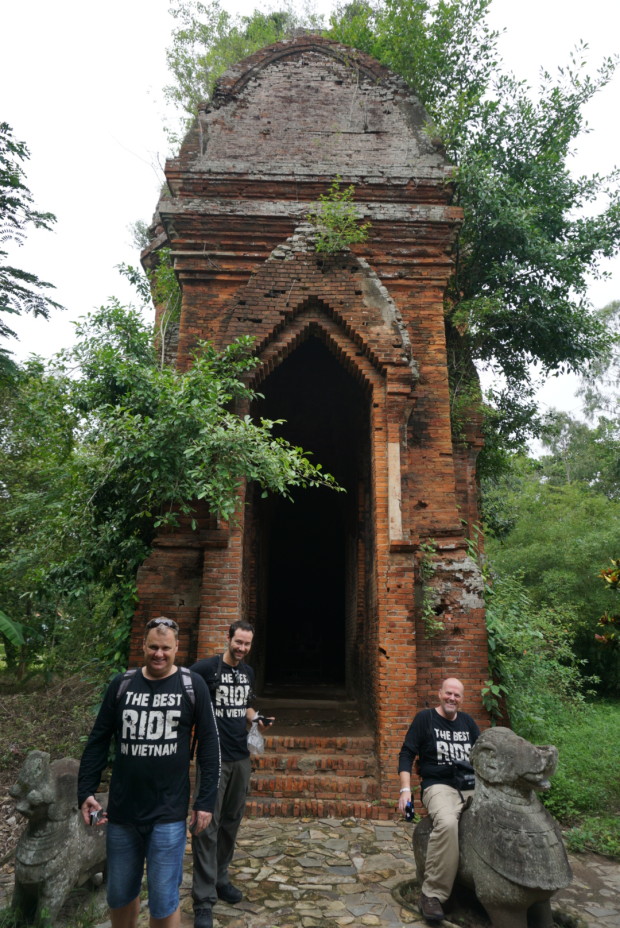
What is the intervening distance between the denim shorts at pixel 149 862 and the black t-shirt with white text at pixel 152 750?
0.06m

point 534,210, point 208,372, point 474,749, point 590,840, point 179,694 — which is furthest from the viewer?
point 534,210

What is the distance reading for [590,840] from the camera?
5.46 meters

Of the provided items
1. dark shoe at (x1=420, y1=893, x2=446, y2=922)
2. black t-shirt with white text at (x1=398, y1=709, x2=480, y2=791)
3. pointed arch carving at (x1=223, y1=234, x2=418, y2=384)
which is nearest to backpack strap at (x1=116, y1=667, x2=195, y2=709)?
black t-shirt with white text at (x1=398, y1=709, x2=480, y2=791)

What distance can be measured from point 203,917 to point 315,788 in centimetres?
258

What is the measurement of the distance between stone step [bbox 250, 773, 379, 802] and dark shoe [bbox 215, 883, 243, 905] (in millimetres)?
1950

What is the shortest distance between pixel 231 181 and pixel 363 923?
7.81m

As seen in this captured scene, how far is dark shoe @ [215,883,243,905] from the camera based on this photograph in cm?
395

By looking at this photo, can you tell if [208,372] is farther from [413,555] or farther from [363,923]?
[363,923]

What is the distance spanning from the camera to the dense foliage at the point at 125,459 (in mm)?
5758

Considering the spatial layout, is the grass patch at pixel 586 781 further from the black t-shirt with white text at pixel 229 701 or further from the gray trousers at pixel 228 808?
the black t-shirt with white text at pixel 229 701

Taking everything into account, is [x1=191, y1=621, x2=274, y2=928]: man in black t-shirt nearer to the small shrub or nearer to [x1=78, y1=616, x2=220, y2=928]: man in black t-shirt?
[x1=78, y1=616, x2=220, y2=928]: man in black t-shirt

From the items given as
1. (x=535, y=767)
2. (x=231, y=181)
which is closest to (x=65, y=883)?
(x=535, y=767)

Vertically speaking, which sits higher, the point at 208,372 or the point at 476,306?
the point at 476,306

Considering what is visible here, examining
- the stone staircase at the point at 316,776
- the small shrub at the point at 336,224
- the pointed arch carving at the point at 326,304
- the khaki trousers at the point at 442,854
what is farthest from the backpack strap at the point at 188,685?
the small shrub at the point at 336,224
